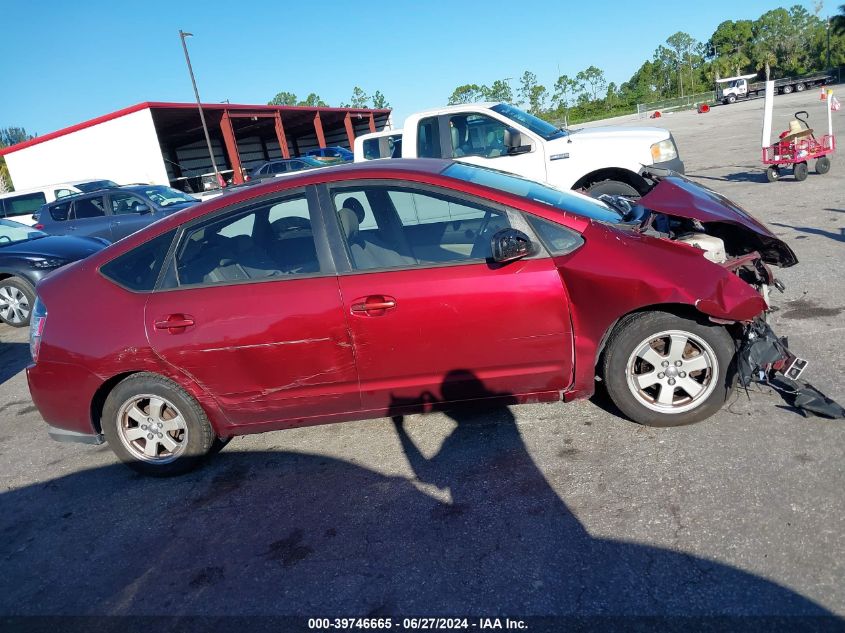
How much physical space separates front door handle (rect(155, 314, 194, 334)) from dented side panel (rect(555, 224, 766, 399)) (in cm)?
214

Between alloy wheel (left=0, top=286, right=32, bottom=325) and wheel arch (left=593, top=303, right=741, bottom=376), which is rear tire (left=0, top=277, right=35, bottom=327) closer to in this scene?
alloy wheel (left=0, top=286, right=32, bottom=325)

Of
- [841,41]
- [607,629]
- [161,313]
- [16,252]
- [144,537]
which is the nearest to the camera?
[607,629]

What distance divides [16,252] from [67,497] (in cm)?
623

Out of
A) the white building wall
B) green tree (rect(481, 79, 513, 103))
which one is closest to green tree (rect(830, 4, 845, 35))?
green tree (rect(481, 79, 513, 103))

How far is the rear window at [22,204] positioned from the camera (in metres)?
17.3

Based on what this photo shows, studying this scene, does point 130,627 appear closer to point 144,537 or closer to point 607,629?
point 144,537

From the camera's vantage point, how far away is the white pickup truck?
734 cm

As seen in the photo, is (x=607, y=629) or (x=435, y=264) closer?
(x=607, y=629)

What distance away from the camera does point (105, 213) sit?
1272 cm

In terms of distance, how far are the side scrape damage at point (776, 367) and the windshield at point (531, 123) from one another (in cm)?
505

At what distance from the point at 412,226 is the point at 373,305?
22.6 inches

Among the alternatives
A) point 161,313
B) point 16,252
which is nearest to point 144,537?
point 161,313

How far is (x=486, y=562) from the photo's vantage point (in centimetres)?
265

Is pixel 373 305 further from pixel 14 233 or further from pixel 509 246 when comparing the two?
pixel 14 233
